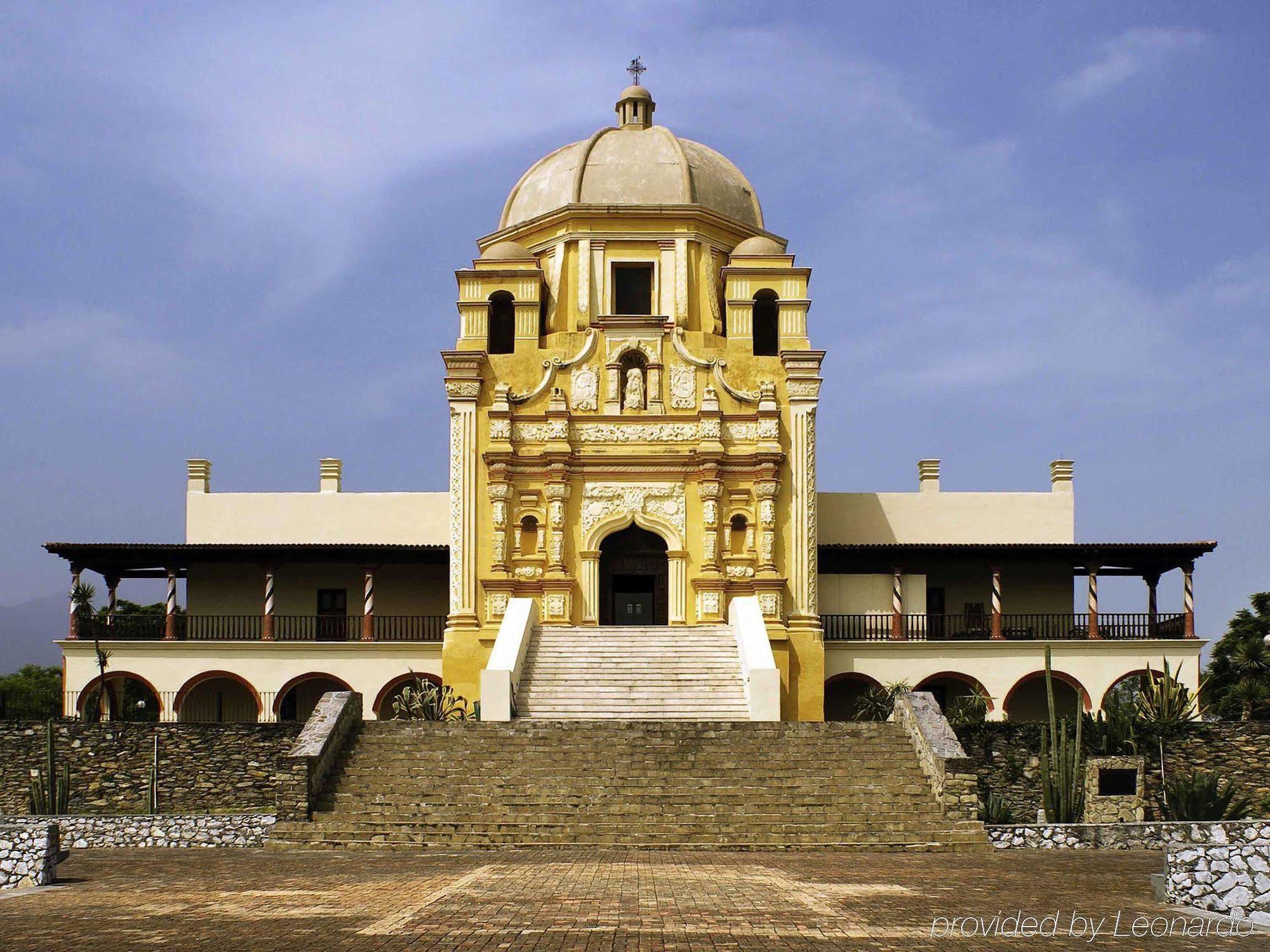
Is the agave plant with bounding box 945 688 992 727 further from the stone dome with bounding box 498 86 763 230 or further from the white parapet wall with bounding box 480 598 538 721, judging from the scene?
the stone dome with bounding box 498 86 763 230

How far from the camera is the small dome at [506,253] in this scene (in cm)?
3384

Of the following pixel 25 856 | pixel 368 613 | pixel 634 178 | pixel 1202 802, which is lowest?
pixel 1202 802

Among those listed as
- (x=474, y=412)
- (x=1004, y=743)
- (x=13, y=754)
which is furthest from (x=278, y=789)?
(x=474, y=412)

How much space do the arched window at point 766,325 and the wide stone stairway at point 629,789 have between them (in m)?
12.8

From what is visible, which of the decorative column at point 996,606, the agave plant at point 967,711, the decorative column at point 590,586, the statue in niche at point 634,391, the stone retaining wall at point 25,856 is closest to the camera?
the stone retaining wall at point 25,856

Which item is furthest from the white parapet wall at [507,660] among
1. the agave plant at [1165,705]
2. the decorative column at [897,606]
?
the agave plant at [1165,705]

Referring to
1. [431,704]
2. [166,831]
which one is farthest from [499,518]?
[166,831]

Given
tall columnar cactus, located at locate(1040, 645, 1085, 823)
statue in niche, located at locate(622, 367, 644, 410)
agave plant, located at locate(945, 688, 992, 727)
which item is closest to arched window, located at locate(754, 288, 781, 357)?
statue in niche, located at locate(622, 367, 644, 410)

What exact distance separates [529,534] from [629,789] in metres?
11.9

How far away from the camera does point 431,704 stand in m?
27.4

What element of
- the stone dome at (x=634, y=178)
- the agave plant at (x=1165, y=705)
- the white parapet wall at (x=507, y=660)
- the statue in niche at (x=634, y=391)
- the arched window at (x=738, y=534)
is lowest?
the agave plant at (x=1165, y=705)

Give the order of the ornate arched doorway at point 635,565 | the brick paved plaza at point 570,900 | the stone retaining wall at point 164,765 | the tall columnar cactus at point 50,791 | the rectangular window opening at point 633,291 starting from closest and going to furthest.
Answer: the brick paved plaza at point 570,900
the tall columnar cactus at point 50,791
the stone retaining wall at point 164,765
the ornate arched doorway at point 635,565
the rectangular window opening at point 633,291

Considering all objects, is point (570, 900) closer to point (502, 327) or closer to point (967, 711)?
point (967, 711)

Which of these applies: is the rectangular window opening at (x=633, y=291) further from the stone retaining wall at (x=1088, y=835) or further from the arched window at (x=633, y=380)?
the stone retaining wall at (x=1088, y=835)
